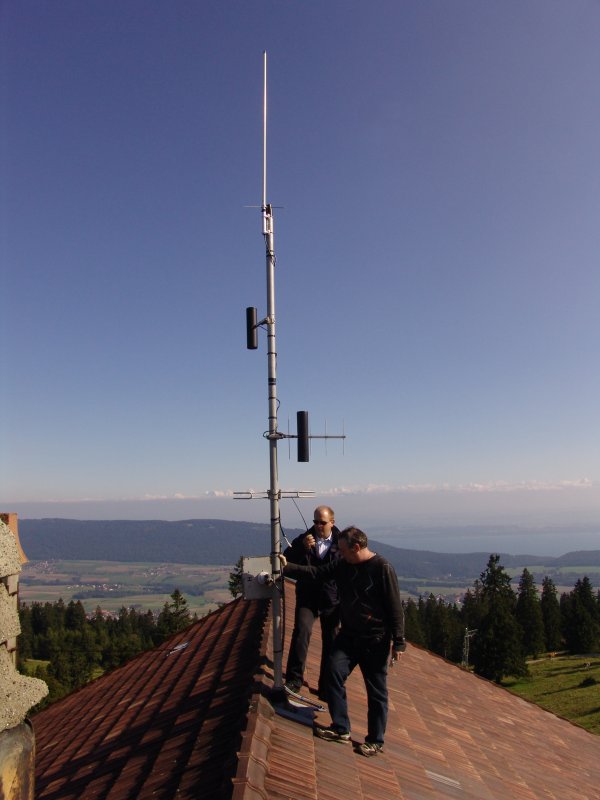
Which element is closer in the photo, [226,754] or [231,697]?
[226,754]

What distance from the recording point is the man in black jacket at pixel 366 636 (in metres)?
4.75

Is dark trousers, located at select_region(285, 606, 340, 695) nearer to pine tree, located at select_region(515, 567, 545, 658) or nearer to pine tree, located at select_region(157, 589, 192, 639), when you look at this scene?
pine tree, located at select_region(157, 589, 192, 639)

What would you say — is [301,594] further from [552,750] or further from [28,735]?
[552,750]

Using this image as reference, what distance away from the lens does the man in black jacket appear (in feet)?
15.6

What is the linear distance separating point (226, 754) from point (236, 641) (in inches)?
133

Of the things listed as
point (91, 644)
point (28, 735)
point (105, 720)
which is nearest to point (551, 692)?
point (105, 720)

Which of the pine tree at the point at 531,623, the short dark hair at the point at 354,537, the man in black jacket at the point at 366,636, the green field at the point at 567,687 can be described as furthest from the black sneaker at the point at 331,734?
the pine tree at the point at 531,623

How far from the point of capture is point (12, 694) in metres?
2.26

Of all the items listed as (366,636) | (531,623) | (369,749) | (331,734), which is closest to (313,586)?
(366,636)

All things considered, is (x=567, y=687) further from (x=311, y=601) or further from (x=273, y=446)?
(x=273, y=446)

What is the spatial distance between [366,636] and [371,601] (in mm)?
288

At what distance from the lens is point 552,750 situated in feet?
25.7

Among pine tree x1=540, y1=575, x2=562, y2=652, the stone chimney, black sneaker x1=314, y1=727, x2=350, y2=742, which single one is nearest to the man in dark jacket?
black sneaker x1=314, y1=727, x2=350, y2=742

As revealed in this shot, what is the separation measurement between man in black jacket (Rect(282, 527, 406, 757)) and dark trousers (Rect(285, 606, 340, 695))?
2.17 ft
